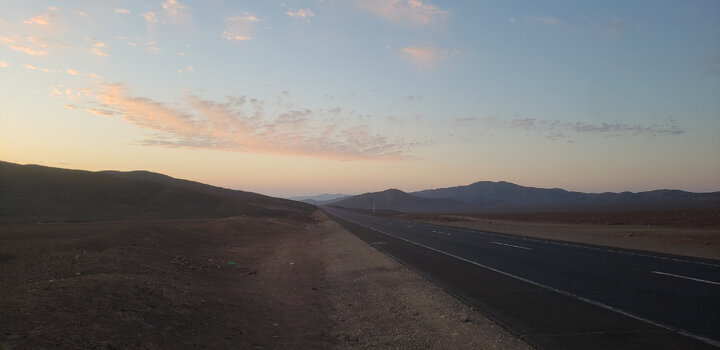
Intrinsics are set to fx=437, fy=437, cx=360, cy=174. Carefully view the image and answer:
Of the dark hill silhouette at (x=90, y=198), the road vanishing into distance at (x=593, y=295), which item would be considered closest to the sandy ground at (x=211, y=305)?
the road vanishing into distance at (x=593, y=295)

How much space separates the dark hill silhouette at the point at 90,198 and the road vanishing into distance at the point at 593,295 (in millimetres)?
48671

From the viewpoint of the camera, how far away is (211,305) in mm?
10664

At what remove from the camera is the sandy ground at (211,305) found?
722cm

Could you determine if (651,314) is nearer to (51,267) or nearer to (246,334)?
(246,334)

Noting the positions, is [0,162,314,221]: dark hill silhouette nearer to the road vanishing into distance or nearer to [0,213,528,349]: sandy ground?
[0,213,528,349]: sandy ground

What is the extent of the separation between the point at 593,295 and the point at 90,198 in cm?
7205

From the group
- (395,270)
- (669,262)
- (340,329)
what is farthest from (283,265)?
(669,262)

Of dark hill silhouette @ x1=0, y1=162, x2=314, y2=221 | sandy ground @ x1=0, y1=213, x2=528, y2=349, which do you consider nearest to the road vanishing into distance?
sandy ground @ x1=0, y1=213, x2=528, y2=349

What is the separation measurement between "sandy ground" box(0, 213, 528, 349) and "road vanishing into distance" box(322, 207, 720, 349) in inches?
37.7

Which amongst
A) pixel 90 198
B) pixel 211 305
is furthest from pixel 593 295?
pixel 90 198

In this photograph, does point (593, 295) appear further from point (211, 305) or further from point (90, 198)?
point (90, 198)

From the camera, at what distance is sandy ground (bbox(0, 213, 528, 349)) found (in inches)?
284

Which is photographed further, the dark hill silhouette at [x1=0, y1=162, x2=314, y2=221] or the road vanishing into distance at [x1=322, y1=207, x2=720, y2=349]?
the dark hill silhouette at [x1=0, y1=162, x2=314, y2=221]

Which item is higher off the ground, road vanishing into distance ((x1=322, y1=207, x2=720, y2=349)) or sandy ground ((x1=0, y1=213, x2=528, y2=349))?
road vanishing into distance ((x1=322, y1=207, x2=720, y2=349))
